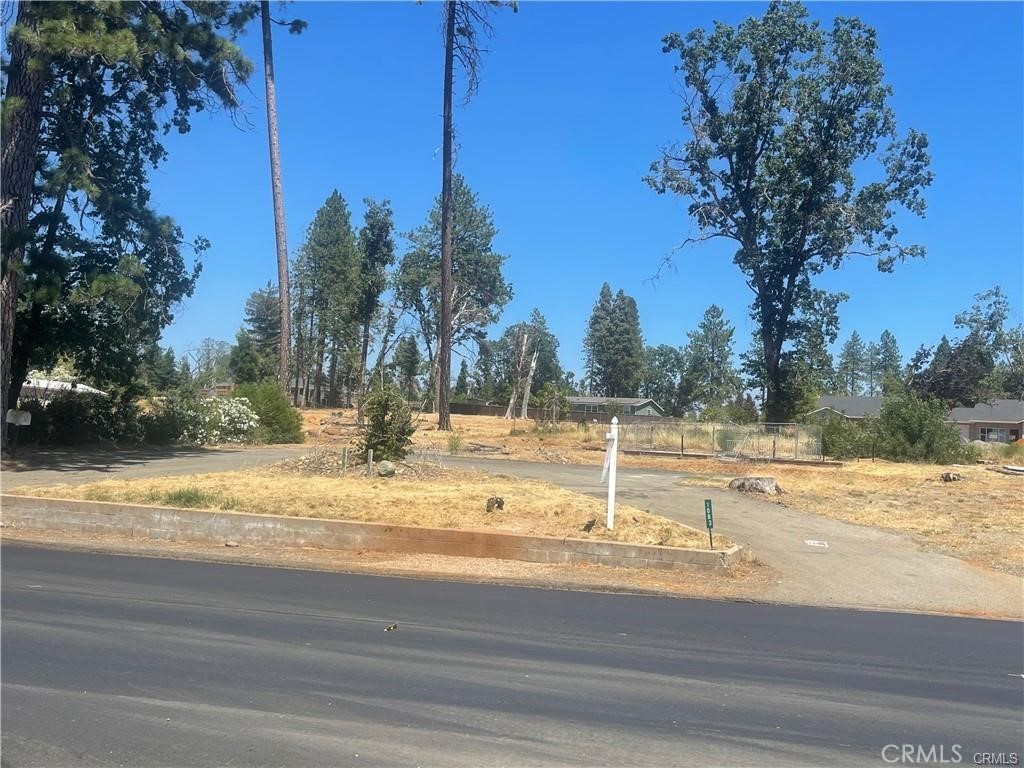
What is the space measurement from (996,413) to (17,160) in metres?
76.3

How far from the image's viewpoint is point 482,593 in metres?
10.6

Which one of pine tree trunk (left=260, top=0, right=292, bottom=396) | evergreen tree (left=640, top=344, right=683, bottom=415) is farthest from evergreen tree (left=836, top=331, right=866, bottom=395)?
pine tree trunk (left=260, top=0, right=292, bottom=396)

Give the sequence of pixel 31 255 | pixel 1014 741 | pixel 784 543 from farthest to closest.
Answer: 1. pixel 31 255
2. pixel 784 543
3. pixel 1014 741

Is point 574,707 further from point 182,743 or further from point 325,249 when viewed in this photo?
point 325,249

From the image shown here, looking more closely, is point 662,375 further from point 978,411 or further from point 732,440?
point 732,440

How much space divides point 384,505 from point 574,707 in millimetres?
9417

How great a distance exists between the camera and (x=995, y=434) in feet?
247

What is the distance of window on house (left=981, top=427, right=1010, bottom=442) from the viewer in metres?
74.4

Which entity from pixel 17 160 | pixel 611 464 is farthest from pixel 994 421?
pixel 17 160

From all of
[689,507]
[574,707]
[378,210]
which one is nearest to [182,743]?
[574,707]

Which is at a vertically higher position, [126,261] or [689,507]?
[126,261]

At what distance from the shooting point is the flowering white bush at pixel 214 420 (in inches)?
1312

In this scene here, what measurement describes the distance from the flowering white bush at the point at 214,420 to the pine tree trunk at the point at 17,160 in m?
10.2
